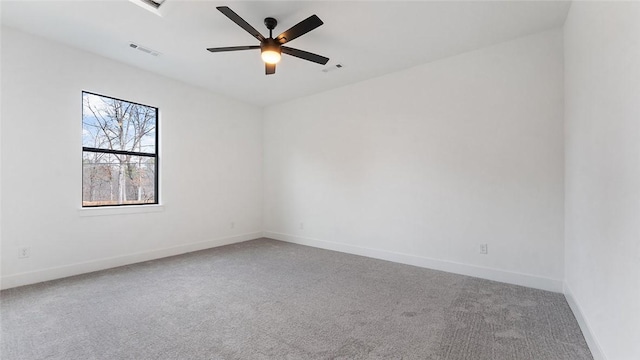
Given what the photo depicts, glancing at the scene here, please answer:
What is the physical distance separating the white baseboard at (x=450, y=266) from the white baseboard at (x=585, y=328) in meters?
0.24

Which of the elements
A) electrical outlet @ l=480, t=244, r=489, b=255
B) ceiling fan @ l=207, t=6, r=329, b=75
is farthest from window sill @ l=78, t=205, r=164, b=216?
electrical outlet @ l=480, t=244, r=489, b=255

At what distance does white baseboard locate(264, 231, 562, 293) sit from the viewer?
9.69ft

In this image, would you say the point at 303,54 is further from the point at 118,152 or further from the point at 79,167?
the point at 79,167

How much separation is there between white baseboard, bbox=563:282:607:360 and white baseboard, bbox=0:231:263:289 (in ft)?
15.7

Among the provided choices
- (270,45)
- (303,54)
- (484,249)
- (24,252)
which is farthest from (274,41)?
(24,252)

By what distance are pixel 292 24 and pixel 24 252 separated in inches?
152

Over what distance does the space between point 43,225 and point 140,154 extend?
55.7 inches

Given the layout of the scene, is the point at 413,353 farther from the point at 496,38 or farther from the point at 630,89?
the point at 496,38

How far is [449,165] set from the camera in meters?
3.58

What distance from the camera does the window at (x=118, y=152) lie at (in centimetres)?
367

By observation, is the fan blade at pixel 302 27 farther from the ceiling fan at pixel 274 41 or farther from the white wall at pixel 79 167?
the white wall at pixel 79 167

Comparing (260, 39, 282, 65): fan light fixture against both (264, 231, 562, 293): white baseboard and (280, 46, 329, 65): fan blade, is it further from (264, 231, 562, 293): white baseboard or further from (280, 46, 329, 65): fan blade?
(264, 231, 562, 293): white baseboard

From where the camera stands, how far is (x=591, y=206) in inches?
78.2

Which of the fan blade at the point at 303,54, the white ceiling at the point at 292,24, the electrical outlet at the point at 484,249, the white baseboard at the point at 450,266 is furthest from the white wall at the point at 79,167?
the electrical outlet at the point at 484,249
